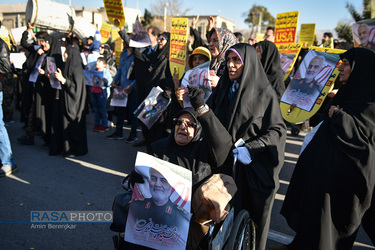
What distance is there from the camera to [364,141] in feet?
7.73

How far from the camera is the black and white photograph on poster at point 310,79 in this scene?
3.67m

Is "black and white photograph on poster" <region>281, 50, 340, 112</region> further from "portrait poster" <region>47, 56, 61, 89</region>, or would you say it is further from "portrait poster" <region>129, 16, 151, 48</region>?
"portrait poster" <region>47, 56, 61, 89</region>

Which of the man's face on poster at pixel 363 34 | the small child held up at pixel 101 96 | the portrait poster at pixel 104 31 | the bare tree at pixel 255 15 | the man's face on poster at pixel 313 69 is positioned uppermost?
the bare tree at pixel 255 15

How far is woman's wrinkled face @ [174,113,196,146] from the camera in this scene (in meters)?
2.43

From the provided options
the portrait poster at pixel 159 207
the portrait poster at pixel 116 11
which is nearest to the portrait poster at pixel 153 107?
the portrait poster at pixel 116 11

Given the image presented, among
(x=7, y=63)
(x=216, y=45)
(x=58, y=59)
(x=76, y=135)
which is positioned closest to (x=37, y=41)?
(x=58, y=59)

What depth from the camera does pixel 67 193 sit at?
4.02 m

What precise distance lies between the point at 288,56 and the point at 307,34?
354 centimetres

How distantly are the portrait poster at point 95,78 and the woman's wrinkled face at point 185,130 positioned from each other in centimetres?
504

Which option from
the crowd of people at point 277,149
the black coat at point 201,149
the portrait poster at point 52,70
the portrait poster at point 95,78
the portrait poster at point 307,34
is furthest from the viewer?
the portrait poster at point 307,34

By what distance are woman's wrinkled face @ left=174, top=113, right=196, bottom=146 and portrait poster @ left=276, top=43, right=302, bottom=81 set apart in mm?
4256

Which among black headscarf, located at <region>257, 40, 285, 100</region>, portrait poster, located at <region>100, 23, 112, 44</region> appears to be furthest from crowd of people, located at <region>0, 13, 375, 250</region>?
portrait poster, located at <region>100, 23, 112, 44</region>

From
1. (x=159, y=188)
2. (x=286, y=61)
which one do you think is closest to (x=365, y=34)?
(x=286, y=61)

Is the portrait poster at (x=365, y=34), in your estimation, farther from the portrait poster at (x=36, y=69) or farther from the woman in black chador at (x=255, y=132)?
the portrait poster at (x=36, y=69)
